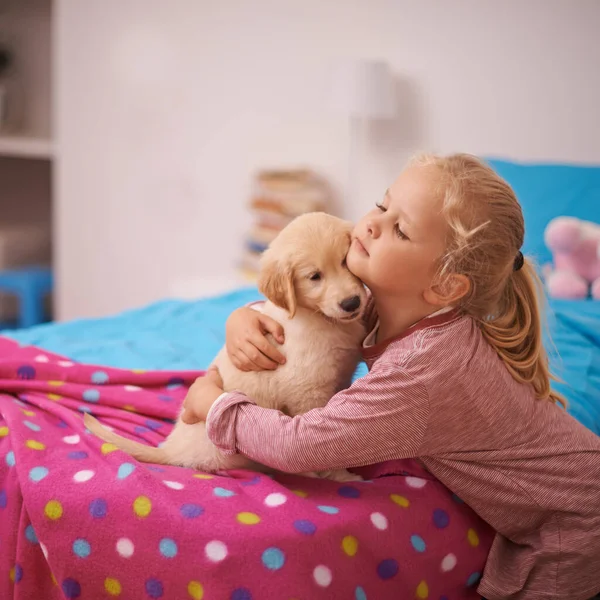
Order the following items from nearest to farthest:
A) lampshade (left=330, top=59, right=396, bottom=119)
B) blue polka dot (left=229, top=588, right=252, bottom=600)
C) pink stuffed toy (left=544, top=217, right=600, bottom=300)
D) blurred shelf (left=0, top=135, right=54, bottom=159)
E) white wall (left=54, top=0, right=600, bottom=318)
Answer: blue polka dot (left=229, top=588, right=252, bottom=600)
pink stuffed toy (left=544, top=217, right=600, bottom=300)
white wall (left=54, top=0, right=600, bottom=318)
lampshade (left=330, top=59, right=396, bottom=119)
blurred shelf (left=0, top=135, right=54, bottom=159)

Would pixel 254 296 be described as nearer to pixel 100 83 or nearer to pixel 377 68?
pixel 377 68

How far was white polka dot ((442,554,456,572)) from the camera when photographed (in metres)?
1.12

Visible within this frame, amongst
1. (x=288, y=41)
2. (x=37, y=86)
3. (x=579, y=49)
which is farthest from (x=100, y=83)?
(x=579, y=49)

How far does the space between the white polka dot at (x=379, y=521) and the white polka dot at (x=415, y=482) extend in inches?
4.3

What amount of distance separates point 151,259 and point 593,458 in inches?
128

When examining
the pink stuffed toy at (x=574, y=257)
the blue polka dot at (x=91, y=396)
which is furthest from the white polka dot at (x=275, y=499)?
the pink stuffed toy at (x=574, y=257)

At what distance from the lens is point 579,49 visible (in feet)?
8.45

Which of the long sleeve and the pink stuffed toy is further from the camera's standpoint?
the pink stuffed toy

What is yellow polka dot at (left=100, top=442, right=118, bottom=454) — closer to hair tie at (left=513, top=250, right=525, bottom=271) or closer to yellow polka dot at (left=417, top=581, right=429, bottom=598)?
yellow polka dot at (left=417, top=581, right=429, bottom=598)

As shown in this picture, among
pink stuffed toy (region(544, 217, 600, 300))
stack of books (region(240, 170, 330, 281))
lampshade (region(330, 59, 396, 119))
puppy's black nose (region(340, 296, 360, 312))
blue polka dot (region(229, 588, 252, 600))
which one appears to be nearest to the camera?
blue polka dot (region(229, 588, 252, 600))

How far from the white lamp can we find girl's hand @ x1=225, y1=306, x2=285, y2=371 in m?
1.77

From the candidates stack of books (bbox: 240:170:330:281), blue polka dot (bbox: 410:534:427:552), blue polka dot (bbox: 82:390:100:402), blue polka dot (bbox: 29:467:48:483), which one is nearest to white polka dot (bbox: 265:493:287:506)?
blue polka dot (bbox: 410:534:427:552)

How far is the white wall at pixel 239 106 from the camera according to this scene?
2693 millimetres

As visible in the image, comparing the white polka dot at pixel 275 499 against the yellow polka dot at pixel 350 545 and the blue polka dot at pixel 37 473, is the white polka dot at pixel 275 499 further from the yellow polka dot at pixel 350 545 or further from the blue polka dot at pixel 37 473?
the blue polka dot at pixel 37 473
